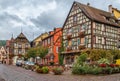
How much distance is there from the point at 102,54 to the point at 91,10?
41.1 ft

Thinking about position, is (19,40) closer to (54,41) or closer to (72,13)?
(54,41)

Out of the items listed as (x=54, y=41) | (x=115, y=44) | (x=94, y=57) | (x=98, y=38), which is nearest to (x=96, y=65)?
(x=94, y=57)

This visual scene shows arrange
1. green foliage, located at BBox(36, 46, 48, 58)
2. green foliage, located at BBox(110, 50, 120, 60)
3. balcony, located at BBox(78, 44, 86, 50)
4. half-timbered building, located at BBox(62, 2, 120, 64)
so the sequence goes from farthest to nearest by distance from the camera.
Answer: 1. green foliage, located at BBox(36, 46, 48, 58)
2. balcony, located at BBox(78, 44, 86, 50)
3. half-timbered building, located at BBox(62, 2, 120, 64)
4. green foliage, located at BBox(110, 50, 120, 60)

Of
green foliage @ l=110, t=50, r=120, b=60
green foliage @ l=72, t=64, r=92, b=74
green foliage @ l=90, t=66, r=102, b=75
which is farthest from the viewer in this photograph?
green foliage @ l=110, t=50, r=120, b=60

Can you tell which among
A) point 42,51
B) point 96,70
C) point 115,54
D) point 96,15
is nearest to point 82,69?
point 96,70

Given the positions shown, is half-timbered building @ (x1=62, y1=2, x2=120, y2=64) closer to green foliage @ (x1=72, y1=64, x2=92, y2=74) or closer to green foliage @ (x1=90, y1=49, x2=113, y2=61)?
green foliage @ (x1=90, y1=49, x2=113, y2=61)

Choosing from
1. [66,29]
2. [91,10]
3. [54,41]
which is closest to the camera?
[91,10]

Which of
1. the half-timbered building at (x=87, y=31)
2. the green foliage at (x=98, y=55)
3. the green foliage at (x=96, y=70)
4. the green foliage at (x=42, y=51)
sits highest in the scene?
the half-timbered building at (x=87, y=31)

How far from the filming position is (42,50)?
6059 cm

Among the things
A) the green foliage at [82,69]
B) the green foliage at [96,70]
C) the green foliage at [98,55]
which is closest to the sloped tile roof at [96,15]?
the green foliage at [98,55]

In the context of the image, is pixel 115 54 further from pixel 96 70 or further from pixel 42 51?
pixel 42 51

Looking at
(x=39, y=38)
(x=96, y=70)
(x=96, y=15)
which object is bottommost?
(x=96, y=70)

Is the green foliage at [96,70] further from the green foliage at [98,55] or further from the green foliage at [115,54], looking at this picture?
the green foliage at [115,54]

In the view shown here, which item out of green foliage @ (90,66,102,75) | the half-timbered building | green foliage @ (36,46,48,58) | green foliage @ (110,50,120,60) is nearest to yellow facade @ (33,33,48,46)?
green foliage @ (36,46,48,58)
